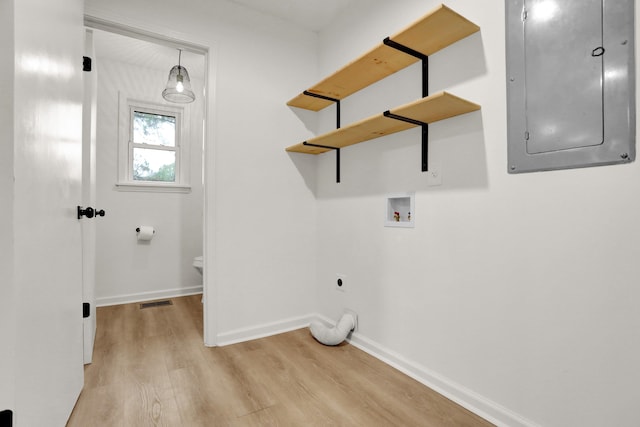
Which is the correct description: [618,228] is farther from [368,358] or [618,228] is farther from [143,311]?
[143,311]

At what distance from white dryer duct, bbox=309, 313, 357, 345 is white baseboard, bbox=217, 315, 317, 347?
305 millimetres

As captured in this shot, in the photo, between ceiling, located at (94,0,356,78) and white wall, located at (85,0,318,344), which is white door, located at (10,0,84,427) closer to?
white wall, located at (85,0,318,344)

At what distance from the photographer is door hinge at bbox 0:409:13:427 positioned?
0.71 m

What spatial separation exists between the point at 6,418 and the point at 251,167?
182 centimetres

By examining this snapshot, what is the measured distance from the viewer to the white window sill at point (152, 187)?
10.6 feet

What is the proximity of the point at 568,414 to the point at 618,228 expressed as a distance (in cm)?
70

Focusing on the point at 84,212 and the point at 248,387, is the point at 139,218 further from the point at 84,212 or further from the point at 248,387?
the point at 248,387

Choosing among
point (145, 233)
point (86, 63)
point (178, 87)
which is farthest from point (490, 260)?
point (145, 233)

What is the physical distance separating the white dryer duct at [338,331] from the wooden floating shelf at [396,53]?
5.04ft

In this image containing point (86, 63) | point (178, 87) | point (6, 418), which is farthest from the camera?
point (178, 87)

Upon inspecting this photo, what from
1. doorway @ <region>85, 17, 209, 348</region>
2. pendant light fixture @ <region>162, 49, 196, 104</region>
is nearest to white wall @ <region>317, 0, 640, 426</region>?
pendant light fixture @ <region>162, 49, 196, 104</region>

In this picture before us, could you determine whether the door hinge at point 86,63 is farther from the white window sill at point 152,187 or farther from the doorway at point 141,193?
the white window sill at point 152,187

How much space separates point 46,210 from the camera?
1.06 meters

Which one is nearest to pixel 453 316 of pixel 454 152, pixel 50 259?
pixel 454 152
